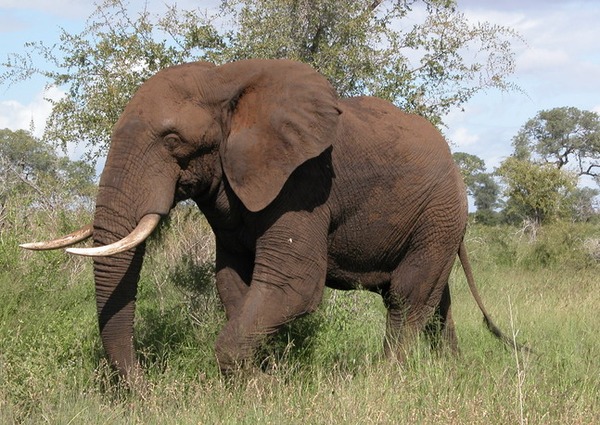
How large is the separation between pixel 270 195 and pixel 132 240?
2.69 ft

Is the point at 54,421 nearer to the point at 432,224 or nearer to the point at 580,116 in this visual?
the point at 432,224

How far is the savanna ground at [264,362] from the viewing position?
4.83 m

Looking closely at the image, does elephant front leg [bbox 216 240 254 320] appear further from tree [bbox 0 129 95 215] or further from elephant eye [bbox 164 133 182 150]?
tree [bbox 0 129 95 215]

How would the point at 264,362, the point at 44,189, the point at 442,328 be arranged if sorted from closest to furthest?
the point at 264,362, the point at 442,328, the point at 44,189

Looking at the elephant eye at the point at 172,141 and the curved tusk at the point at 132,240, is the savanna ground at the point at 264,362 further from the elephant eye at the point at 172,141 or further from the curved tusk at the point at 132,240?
the elephant eye at the point at 172,141

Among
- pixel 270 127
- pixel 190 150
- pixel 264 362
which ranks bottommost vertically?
pixel 264 362

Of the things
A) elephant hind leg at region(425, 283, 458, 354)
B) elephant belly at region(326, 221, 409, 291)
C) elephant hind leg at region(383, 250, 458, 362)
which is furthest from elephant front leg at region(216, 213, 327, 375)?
elephant hind leg at region(425, 283, 458, 354)

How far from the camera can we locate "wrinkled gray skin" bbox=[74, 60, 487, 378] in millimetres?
5555

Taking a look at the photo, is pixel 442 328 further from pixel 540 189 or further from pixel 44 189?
pixel 540 189

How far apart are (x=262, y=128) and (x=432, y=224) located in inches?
53.7

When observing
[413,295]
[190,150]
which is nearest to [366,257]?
[413,295]

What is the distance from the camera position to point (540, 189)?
890 inches

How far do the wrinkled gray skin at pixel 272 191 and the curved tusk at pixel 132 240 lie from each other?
0.05 meters

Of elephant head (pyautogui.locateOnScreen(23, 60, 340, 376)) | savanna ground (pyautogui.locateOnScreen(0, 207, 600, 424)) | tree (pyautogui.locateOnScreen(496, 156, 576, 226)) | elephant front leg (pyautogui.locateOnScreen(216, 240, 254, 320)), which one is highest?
tree (pyautogui.locateOnScreen(496, 156, 576, 226))
